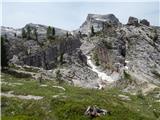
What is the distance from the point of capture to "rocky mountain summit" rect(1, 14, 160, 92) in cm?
12738

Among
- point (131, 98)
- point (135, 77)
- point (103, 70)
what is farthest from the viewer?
point (103, 70)

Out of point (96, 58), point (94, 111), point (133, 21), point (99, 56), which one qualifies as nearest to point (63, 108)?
point (94, 111)

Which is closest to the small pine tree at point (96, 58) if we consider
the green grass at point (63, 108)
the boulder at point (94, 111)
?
the green grass at point (63, 108)

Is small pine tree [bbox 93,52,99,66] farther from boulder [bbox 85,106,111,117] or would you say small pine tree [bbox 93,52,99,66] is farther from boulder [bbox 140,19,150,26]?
boulder [bbox 85,106,111,117]

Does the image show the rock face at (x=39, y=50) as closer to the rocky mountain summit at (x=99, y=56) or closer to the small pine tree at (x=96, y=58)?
the rocky mountain summit at (x=99, y=56)

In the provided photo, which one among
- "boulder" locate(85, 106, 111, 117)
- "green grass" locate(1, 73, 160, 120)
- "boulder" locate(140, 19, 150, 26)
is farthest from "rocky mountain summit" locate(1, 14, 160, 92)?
"boulder" locate(85, 106, 111, 117)

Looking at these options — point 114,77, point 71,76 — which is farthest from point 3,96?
point 114,77

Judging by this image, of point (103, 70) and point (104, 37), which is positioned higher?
Result: point (104, 37)

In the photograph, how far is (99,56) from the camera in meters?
157

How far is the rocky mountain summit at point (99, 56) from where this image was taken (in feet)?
418

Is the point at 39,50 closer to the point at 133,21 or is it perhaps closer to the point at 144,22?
the point at 133,21

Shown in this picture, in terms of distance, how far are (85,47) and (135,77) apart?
52.8 metres

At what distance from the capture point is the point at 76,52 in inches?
6058

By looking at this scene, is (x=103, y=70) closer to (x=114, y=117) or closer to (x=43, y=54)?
(x=43, y=54)
